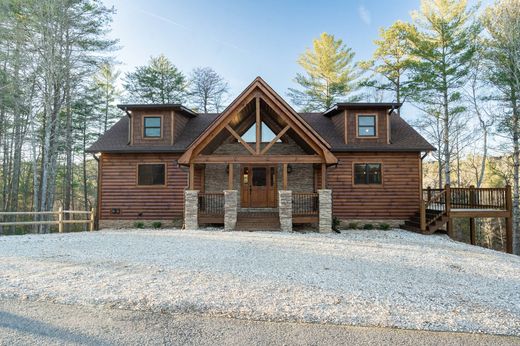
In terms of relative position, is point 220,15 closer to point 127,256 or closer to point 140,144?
point 140,144

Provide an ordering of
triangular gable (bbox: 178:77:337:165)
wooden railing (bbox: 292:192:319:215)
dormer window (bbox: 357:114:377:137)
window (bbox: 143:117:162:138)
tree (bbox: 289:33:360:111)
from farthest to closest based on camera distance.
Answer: tree (bbox: 289:33:360:111)
window (bbox: 143:117:162:138)
dormer window (bbox: 357:114:377:137)
wooden railing (bbox: 292:192:319:215)
triangular gable (bbox: 178:77:337:165)

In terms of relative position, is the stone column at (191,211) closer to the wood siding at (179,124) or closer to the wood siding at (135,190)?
the wood siding at (135,190)

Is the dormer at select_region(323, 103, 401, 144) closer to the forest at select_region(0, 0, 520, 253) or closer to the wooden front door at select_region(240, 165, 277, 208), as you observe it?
the wooden front door at select_region(240, 165, 277, 208)

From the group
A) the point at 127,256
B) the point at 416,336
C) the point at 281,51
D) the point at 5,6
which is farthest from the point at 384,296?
the point at 281,51

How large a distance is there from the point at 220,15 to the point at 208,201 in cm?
1298

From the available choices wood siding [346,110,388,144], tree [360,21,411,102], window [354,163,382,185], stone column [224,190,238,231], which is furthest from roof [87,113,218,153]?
tree [360,21,411,102]

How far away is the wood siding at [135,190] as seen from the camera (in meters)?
12.7

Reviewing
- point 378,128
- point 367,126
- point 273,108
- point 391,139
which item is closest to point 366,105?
point 367,126

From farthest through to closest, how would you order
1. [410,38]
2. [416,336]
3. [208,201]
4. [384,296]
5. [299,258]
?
[410,38] → [208,201] → [299,258] → [384,296] → [416,336]

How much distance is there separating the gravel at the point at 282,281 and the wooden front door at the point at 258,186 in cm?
457

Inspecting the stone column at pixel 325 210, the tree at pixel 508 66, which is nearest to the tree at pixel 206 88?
the stone column at pixel 325 210

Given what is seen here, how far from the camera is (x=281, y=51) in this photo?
23.7 metres

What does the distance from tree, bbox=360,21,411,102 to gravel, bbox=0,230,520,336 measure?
52.3 feet

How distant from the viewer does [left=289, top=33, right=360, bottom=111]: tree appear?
2219 cm
